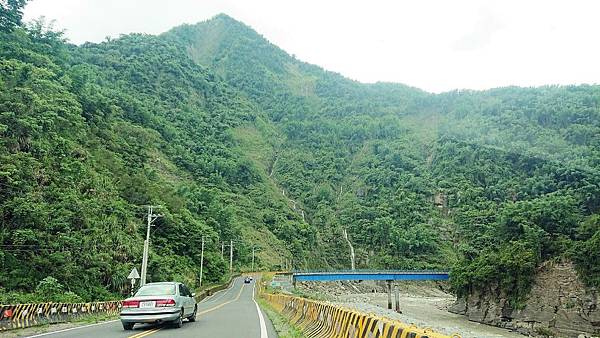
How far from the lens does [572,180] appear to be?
90812 millimetres

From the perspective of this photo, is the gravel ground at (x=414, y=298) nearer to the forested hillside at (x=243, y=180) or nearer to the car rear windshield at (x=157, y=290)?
the forested hillside at (x=243, y=180)

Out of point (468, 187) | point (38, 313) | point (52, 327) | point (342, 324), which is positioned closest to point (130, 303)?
point (52, 327)

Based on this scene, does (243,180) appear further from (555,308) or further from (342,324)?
(342,324)

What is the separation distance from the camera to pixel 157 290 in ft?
47.5

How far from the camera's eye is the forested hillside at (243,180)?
114ft

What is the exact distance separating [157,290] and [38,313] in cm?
446

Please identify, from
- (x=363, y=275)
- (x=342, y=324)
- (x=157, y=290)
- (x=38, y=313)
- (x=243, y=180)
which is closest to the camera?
(x=342, y=324)

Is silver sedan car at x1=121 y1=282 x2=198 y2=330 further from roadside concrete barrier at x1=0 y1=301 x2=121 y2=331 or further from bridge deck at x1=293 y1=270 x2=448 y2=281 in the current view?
bridge deck at x1=293 y1=270 x2=448 y2=281

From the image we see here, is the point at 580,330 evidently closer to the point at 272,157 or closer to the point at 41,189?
the point at 41,189

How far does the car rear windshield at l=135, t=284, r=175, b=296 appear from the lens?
1425cm

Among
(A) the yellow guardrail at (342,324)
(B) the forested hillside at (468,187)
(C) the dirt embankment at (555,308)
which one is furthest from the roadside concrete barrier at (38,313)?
(B) the forested hillside at (468,187)

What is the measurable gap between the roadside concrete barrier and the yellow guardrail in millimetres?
8556

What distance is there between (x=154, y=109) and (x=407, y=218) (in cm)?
8045

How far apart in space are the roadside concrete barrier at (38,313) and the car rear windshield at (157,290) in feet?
12.0
